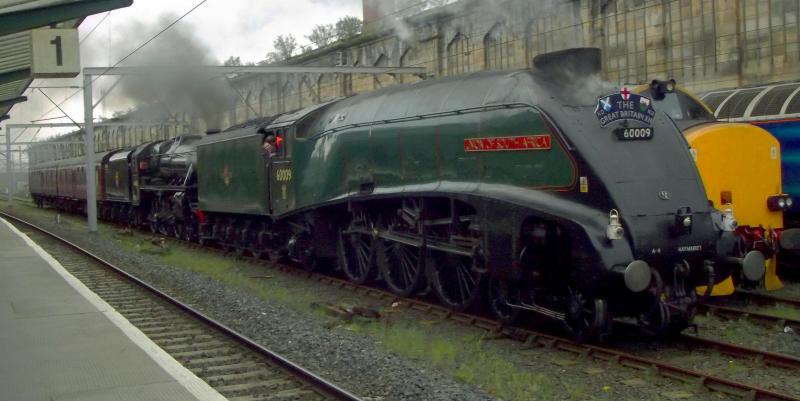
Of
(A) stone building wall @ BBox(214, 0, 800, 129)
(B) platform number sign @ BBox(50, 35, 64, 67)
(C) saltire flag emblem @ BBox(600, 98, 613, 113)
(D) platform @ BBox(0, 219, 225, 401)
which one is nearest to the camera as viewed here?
(D) platform @ BBox(0, 219, 225, 401)

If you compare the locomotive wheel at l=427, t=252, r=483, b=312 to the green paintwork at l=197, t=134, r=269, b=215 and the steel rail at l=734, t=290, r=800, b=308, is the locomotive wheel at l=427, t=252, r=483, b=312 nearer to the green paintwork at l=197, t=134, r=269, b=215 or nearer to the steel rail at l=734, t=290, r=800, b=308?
the steel rail at l=734, t=290, r=800, b=308

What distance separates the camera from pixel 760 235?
9.95 metres

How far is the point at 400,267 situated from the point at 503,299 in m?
2.57

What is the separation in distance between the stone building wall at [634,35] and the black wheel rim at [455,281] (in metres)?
4.87

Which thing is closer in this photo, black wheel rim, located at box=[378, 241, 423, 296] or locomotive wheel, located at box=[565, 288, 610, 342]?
locomotive wheel, located at box=[565, 288, 610, 342]

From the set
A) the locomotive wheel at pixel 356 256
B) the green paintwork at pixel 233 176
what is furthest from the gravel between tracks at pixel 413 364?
the green paintwork at pixel 233 176

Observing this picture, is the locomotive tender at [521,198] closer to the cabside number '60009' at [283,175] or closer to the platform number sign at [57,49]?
the cabside number '60009' at [283,175]

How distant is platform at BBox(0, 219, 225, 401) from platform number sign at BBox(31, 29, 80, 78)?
5.25 meters

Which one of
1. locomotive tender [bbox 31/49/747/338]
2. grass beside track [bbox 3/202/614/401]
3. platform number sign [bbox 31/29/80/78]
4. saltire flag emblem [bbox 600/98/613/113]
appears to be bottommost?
grass beside track [bbox 3/202/614/401]

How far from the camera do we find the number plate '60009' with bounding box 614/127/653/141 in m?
7.65

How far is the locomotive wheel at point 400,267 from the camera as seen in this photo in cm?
1044

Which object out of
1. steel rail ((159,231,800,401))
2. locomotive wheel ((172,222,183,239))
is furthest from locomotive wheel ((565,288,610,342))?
locomotive wheel ((172,222,183,239))

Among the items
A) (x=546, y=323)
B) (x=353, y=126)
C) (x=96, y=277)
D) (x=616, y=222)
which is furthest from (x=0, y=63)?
(x=616, y=222)

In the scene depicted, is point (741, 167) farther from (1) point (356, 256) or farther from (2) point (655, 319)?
(1) point (356, 256)
